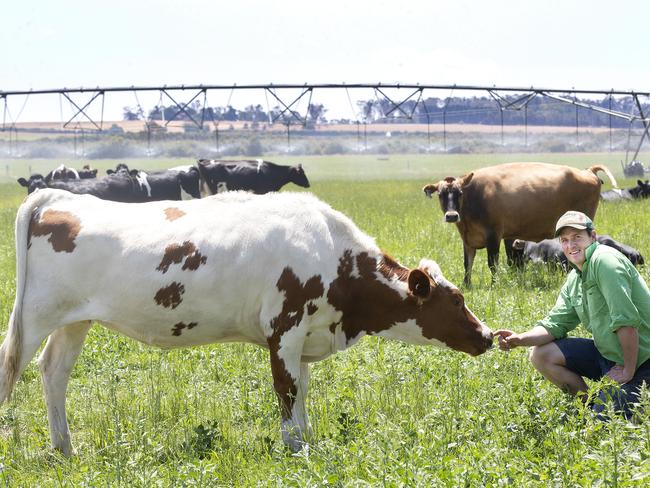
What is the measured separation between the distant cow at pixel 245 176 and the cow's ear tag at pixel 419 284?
22211 millimetres

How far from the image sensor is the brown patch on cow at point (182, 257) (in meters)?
6.03

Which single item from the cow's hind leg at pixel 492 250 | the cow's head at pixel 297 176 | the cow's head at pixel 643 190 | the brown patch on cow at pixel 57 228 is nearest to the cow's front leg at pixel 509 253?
the cow's hind leg at pixel 492 250

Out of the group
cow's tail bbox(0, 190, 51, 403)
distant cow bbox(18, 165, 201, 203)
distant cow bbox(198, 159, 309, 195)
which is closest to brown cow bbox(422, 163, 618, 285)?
cow's tail bbox(0, 190, 51, 403)

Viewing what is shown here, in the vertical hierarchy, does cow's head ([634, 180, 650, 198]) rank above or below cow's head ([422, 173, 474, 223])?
below

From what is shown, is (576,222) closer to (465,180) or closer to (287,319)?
(287,319)

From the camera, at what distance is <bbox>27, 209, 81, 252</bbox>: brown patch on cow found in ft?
20.1

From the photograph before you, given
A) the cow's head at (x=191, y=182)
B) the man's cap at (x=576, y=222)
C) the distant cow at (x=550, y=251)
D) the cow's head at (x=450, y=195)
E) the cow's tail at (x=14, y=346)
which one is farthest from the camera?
the cow's head at (x=191, y=182)

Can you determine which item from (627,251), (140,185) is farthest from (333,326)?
(140,185)

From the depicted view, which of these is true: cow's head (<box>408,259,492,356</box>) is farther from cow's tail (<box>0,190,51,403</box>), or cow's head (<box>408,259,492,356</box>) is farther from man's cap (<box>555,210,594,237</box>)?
cow's tail (<box>0,190,51,403</box>)

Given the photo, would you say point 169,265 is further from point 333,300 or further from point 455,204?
point 455,204

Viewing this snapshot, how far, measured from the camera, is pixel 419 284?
247 inches

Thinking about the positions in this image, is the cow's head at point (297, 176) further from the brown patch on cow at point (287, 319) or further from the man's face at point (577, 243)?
the man's face at point (577, 243)

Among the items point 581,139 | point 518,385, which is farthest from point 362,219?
point 581,139

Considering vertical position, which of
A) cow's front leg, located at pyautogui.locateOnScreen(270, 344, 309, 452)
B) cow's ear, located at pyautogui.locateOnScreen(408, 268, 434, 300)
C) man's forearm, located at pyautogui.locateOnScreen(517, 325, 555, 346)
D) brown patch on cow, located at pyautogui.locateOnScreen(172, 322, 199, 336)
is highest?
cow's ear, located at pyautogui.locateOnScreen(408, 268, 434, 300)
